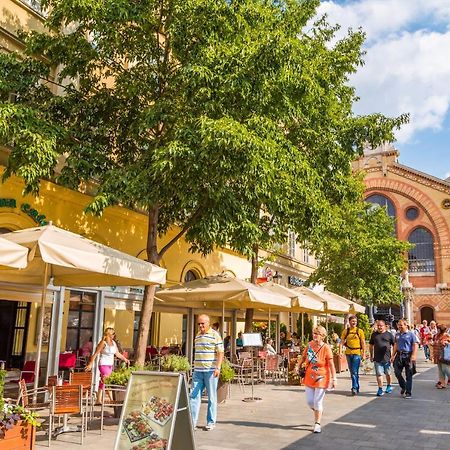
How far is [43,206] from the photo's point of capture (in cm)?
1147

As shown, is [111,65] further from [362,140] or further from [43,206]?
[362,140]

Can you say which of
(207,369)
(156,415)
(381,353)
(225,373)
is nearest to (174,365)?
(225,373)

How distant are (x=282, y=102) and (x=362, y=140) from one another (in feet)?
18.3

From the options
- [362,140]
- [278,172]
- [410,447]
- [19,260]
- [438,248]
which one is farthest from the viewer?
[438,248]

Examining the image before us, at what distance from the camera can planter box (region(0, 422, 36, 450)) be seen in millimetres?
5004

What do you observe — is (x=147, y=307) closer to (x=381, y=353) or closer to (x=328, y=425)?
(x=328, y=425)

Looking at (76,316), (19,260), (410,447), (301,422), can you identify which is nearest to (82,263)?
(19,260)

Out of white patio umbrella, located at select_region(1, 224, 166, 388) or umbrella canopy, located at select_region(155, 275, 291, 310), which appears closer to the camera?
white patio umbrella, located at select_region(1, 224, 166, 388)

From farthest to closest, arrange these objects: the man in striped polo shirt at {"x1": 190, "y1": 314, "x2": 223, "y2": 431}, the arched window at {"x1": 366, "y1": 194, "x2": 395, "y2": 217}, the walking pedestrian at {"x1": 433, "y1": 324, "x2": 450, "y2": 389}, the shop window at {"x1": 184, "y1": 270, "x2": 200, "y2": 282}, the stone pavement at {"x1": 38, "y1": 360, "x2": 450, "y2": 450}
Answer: the arched window at {"x1": 366, "y1": 194, "x2": 395, "y2": 217} → the shop window at {"x1": 184, "y1": 270, "x2": 200, "y2": 282} → the walking pedestrian at {"x1": 433, "y1": 324, "x2": 450, "y2": 389} → the man in striped polo shirt at {"x1": 190, "y1": 314, "x2": 223, "y2": 431} → the stone pavement at {"x1": 38, "y1": 360, "x2": 450, "y2": 450}

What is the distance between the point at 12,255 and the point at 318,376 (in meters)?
4.78

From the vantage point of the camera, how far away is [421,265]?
44.6 metres

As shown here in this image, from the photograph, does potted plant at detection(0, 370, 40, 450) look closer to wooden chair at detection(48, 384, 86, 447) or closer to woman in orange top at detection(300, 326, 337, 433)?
wooden chair at detection(48, 384, 86, 447)

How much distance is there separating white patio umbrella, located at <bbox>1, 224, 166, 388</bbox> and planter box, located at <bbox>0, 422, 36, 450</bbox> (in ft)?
6.33

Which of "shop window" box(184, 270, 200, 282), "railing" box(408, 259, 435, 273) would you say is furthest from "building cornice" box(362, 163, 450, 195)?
"shop window" box(184, 270, 200, 282)
